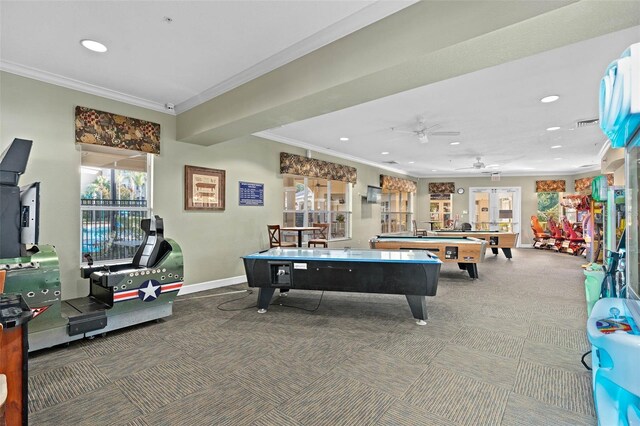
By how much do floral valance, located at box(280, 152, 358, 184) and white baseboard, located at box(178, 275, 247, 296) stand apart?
2232mm

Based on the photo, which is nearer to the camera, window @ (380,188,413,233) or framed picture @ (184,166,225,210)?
framed picture @ (184,166,225,210)

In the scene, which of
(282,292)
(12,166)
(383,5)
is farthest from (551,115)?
(12,166)

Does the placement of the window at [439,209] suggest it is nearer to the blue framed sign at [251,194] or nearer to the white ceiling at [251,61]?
the white ceiling at [251,61]

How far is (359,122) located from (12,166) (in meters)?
4.36

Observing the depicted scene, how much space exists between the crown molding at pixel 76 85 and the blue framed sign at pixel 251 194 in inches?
66.8

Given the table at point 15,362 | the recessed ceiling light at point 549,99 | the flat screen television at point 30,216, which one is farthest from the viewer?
the recessed ceiling light at point 549,99

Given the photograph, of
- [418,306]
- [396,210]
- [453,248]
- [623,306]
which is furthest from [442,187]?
[623,306]

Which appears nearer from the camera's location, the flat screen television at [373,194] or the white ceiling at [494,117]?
the white ceiling at [494,117]

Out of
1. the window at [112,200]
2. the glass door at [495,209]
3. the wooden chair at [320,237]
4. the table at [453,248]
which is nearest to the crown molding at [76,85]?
the window at [112,200]

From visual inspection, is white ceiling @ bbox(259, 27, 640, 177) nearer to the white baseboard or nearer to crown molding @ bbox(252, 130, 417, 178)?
crown molding @ bbox(252, 130, 417, 178)

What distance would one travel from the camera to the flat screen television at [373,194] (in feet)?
29.7

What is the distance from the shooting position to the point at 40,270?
274 centimetres

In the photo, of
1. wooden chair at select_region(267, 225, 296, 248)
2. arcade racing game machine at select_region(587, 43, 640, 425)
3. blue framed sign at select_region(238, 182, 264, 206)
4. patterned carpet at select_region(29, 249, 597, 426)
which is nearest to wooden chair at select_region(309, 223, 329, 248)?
wooden chair at select_region(267, 225, 296, 248)

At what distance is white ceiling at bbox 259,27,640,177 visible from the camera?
3.34 metres
